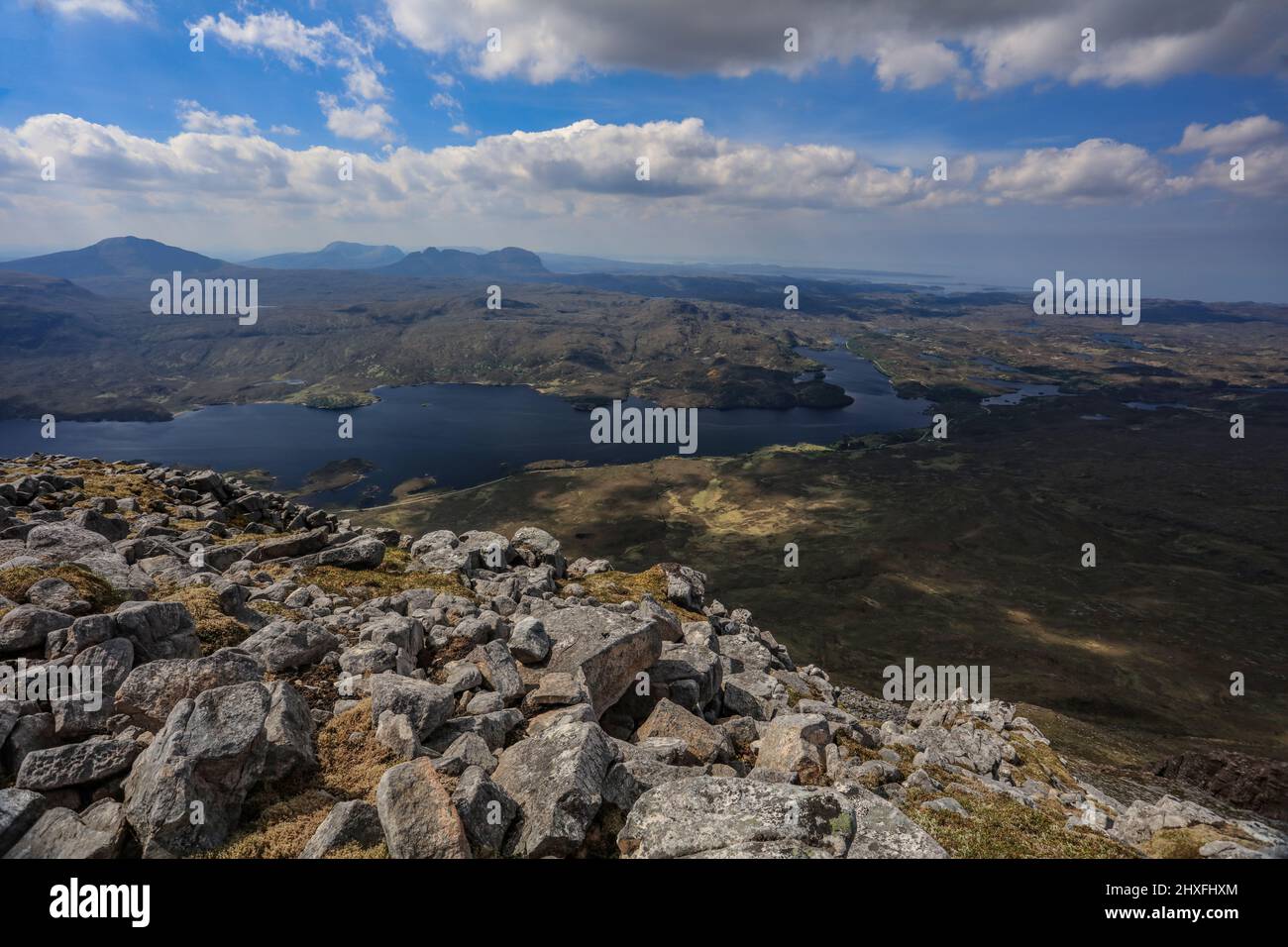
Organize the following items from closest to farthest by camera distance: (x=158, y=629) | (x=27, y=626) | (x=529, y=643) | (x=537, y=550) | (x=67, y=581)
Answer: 1. (x=27, y=626)
2. (x=158, y=629)
3. (x=67, y=581)
4. (x=529, y=643)
5. (x=537, y=550)

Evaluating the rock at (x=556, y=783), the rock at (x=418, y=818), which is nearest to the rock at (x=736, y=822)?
the rock at (x=556, y=783)

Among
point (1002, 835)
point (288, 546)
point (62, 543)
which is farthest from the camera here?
point (288, 546)

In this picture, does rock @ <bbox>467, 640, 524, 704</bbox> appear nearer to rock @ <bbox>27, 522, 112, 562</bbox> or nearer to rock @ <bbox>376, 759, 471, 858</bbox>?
rock @ <bbox>376, 759, 471, 858</bbox>

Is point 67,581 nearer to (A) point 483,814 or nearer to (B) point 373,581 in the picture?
(B) point 373,581

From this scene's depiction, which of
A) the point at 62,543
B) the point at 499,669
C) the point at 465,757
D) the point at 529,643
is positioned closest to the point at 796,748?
the point at 529,643

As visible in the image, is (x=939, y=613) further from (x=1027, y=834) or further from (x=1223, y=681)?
(x=1027, y=834)

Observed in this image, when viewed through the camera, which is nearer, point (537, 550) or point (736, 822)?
point (736, 822)
